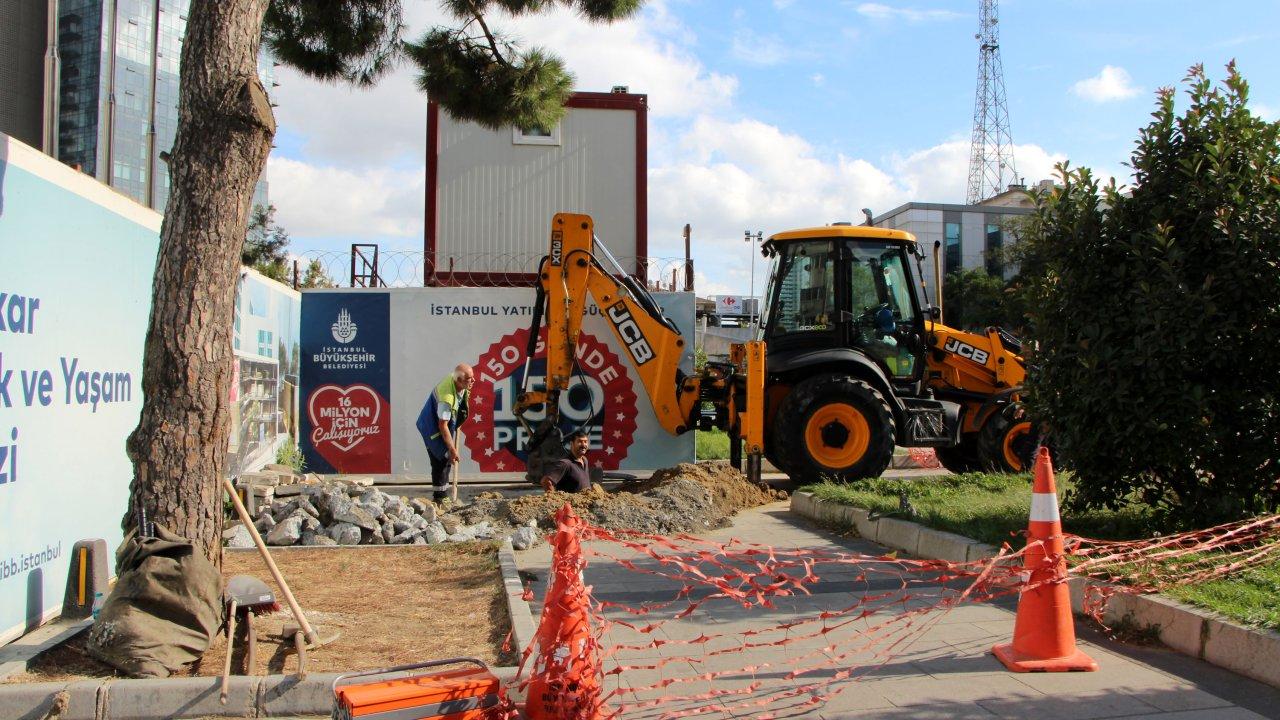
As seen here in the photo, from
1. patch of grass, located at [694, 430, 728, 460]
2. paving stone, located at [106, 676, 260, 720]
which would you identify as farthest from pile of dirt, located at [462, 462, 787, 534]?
paving stone, located at [106, 676, 260, 720]

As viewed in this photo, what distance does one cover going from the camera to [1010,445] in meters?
12.0

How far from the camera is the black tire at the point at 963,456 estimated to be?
1270cm

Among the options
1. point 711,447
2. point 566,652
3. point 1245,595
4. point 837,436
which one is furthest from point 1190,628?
point 711,447

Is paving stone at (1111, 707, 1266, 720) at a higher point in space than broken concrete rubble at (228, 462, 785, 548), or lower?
lower

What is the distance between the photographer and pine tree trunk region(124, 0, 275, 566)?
5043 millimetres

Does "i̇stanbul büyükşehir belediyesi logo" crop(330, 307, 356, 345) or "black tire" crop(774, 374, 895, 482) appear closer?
"black tire" crop(774, 374, 895, 482)

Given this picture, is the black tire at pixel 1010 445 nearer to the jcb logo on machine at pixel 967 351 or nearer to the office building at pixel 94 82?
the jcb logo on machine at pixel 967 351

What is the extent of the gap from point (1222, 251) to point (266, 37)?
27.2 feet

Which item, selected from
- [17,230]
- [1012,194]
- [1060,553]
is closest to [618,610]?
[1060,553]

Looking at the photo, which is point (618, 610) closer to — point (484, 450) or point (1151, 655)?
point (1151, 655)

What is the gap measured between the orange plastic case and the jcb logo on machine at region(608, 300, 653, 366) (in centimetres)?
907

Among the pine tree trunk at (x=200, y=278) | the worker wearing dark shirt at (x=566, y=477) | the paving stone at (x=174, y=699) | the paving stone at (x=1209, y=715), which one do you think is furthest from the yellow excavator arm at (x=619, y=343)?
the paving stone at (x=1209, y=715)

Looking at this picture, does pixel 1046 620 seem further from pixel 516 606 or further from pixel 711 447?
pixel 711 447

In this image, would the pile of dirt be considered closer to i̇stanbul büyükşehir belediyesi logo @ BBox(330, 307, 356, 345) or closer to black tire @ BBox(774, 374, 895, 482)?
black tire @ BBox(774, 374, 895, 482)
